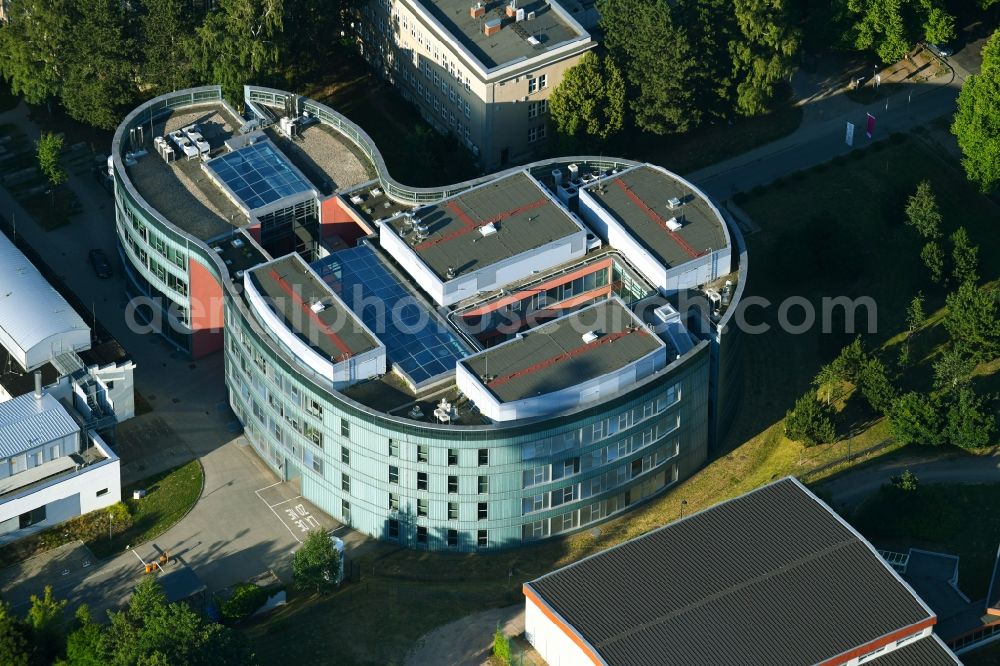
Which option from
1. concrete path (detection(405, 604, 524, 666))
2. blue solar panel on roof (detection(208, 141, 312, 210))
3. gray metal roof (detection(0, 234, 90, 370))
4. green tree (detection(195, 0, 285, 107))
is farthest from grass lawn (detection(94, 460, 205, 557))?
green tree (detection(195, 0, 285, 107))

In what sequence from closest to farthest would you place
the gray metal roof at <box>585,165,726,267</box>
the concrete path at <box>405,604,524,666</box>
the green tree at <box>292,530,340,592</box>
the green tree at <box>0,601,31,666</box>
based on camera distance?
the green tree at <box>0,601,31,666</box> → the concrete path at <box>405,604,524,666</box> → the green tree at <box>292,530,340,592</box> → the gray metal roof at <box>585,165,726,267</box>

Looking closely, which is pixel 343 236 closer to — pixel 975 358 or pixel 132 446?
pixel 132 446

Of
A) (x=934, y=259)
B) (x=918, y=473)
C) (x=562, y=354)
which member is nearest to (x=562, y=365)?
(x=562, y=354)

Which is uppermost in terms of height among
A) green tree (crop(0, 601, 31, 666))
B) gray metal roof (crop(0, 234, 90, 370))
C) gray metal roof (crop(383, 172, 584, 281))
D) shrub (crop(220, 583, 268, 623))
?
gray metal roof (crop(383, 172, 584, 281))

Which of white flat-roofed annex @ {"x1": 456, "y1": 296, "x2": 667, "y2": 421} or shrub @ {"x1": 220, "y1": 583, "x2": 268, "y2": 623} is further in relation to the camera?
white flat-roofed annex @ {"x1": 456, "y1": 296, "x2": 667, "y2": 421}

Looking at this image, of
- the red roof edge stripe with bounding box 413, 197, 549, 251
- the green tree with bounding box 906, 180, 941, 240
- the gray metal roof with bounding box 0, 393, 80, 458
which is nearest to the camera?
the gray metal roof with bounding box 0, 393, 80, 458

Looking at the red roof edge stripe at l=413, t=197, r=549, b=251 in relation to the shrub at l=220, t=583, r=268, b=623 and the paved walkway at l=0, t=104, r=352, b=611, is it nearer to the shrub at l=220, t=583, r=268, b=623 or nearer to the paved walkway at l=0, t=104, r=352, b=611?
the paved walkway at l=0, t=104, r=352, b=611

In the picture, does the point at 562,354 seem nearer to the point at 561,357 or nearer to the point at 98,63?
the point at 561,357

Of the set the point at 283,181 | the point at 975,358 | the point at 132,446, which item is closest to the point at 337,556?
the point at 132,446
